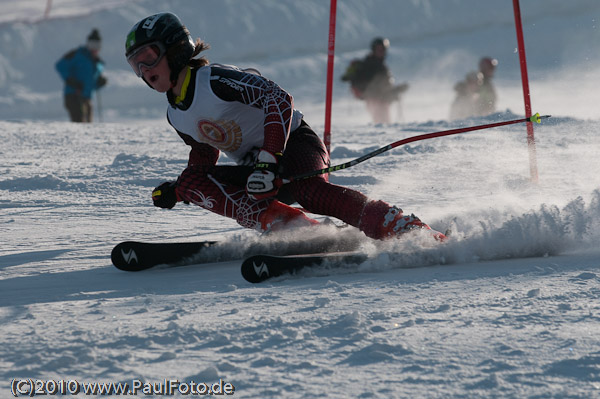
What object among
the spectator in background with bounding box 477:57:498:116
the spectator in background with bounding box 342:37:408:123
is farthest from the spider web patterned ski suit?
the spectator in background with bounding box 477:57:498:116

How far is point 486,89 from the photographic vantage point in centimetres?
1188

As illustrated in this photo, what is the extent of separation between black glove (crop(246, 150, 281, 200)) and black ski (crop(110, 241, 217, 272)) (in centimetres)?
40

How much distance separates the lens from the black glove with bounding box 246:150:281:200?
3.22 m

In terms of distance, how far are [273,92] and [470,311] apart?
146 cm

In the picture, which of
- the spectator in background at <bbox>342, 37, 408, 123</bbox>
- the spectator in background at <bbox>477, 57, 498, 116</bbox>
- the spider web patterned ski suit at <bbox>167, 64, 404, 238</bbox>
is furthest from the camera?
the spectator in background at <bbox>477, 57, 498, 116</bbox>

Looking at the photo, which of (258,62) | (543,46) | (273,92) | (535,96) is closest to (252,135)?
(273,92)

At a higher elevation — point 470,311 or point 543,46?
point 543,46

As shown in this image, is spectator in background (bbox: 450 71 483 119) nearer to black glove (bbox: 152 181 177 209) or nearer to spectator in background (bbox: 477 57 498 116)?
spectator in background (bbox: 477 57 498 116)

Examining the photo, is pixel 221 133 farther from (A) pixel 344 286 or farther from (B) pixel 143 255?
(A) pixel 344 286

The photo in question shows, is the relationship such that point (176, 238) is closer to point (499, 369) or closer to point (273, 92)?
point (273, 92)

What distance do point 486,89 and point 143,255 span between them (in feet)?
31.1

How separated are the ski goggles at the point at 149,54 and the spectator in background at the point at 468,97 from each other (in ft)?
30.0

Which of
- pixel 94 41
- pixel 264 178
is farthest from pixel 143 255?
pixel 94 41

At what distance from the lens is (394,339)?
2.15 m
